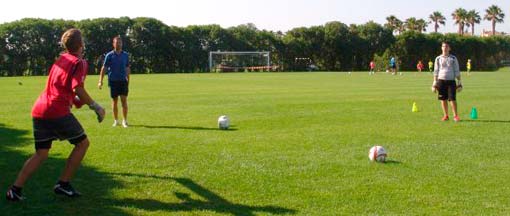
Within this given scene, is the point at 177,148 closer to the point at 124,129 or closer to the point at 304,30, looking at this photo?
the point at 124,129

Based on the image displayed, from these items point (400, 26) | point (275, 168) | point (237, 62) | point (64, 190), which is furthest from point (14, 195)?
point (400, 26)

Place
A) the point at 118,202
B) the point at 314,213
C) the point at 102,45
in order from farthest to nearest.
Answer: the point at 102,45 → the point at 118,202 → the point at 314,213

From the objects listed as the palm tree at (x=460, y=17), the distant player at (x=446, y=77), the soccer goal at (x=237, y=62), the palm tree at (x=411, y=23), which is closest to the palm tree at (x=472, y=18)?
the palm tree at (x=460, y=17)

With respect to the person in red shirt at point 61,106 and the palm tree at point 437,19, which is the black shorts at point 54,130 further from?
the palm tree at point 437,19

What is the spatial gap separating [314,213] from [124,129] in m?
7.48

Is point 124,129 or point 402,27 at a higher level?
point 402,27

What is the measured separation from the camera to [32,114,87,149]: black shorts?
604 centimetres

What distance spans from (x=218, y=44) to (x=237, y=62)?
6558 millimetres

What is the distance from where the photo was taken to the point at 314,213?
226 inches

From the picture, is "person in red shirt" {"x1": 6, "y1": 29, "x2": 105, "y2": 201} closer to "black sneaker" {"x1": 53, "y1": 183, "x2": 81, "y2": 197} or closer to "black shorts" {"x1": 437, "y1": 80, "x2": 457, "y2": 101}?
"black sneaker" {"x1": 53, "y1": 183, "x2": 81, "y2": 197}

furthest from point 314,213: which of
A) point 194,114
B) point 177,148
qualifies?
point 194,114

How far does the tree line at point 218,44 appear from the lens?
7256 centimetres

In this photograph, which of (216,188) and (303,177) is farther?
(303,177)

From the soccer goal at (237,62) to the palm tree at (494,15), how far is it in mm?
66508
